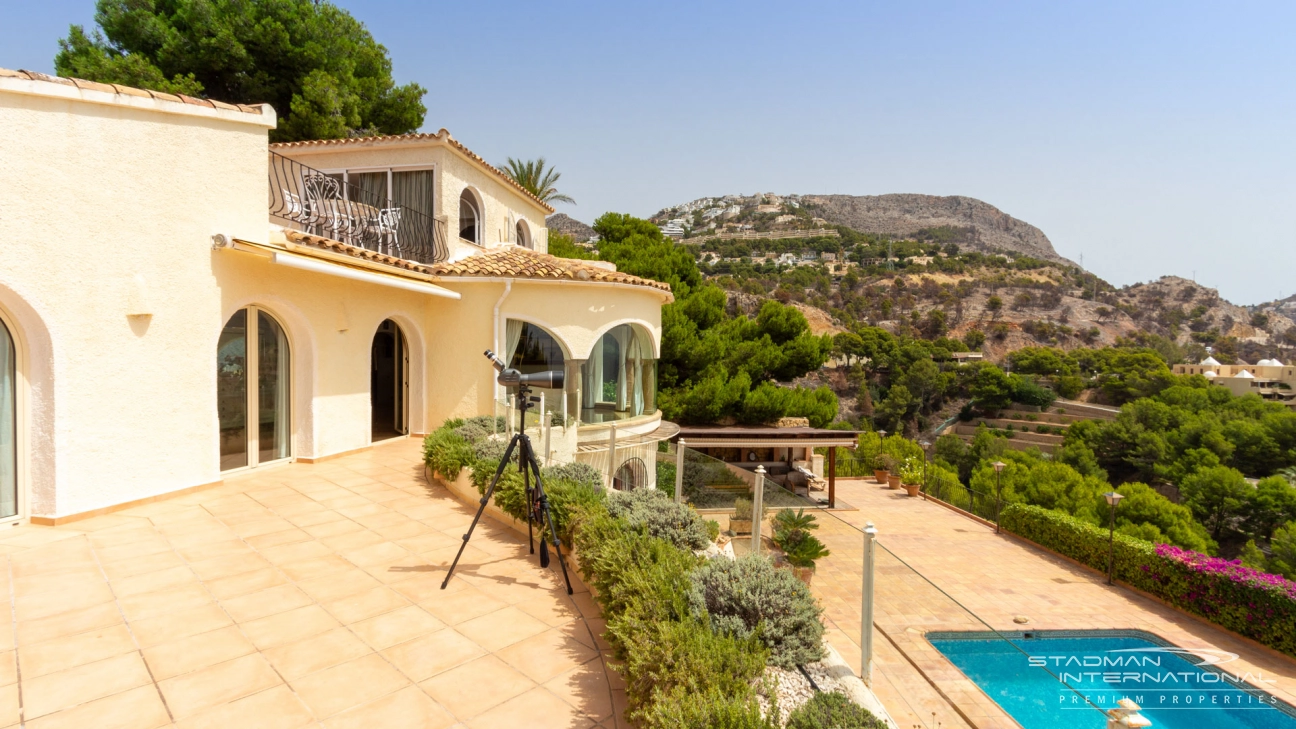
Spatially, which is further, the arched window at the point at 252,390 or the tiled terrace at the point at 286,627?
the arched window at the point at 252,390

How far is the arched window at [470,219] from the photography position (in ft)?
49.9

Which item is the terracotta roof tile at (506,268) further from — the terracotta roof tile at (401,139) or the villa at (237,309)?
the terracotta roof tile at (401,139)

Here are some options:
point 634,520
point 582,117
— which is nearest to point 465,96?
point 582,117

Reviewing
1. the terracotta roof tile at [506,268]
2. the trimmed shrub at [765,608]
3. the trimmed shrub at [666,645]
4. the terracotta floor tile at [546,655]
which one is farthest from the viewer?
the terracotta roof tile at [506,268]

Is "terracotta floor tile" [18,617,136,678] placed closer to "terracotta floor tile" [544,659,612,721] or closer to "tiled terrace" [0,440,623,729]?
"tiled terrace" [0,440,623,729]

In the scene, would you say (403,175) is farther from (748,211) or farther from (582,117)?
(748,211)

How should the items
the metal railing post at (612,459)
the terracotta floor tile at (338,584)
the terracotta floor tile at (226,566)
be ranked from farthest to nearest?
the metal railing post at (612,459)
the terracotta floor tile at (226,566)
the terracotta floor tile at (338,584)

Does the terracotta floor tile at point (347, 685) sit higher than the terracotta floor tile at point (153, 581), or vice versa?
the terracotta floor tile at point (153, 581)

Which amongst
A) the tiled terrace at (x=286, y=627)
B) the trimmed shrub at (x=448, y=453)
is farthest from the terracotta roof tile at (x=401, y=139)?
the tiled terrace at (x=286, y=627)

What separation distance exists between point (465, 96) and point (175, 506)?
17068 mm

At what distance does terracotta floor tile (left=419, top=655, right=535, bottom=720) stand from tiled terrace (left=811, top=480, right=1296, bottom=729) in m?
2.37

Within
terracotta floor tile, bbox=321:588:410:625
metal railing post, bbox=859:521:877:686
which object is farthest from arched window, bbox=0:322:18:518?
metal railing post, bbox=859:521:877:686

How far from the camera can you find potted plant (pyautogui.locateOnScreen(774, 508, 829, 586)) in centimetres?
522

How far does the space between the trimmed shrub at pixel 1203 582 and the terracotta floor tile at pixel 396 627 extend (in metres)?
16.4
